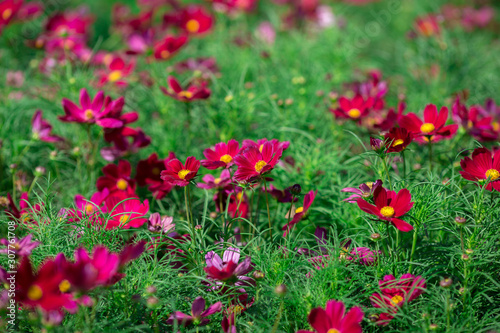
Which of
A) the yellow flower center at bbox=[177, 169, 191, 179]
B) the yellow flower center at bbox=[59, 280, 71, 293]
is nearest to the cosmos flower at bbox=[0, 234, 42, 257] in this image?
the yellow flower center at bbox=[59, 280, 71, 293]

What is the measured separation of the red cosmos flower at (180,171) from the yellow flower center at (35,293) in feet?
1.27

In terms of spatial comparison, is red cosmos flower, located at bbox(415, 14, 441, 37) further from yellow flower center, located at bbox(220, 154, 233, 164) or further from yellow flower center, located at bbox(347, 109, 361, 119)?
yellow flower center, located at bbox(220, 154, 233, 164)

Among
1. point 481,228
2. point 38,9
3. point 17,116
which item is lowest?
point 481,228

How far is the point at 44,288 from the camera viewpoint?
83 cm

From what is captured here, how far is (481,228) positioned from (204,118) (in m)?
1.14

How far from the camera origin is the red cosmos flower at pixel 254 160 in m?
1.13

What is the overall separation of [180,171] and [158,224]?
169 mm

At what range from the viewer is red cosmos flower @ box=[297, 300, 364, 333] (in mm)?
922

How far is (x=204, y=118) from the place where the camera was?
1.94 meters

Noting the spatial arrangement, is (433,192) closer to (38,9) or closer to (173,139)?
(173,139)

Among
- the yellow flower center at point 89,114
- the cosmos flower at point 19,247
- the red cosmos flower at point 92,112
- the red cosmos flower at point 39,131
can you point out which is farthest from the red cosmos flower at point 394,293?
the red cosmos flower at point 39,131

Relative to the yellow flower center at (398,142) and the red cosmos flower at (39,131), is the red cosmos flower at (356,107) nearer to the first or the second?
the yellow flower center at (398,142)

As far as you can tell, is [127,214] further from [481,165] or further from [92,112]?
[481,165]

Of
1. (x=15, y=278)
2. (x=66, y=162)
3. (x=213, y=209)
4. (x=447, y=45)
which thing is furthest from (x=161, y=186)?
(x=447, y=45)
